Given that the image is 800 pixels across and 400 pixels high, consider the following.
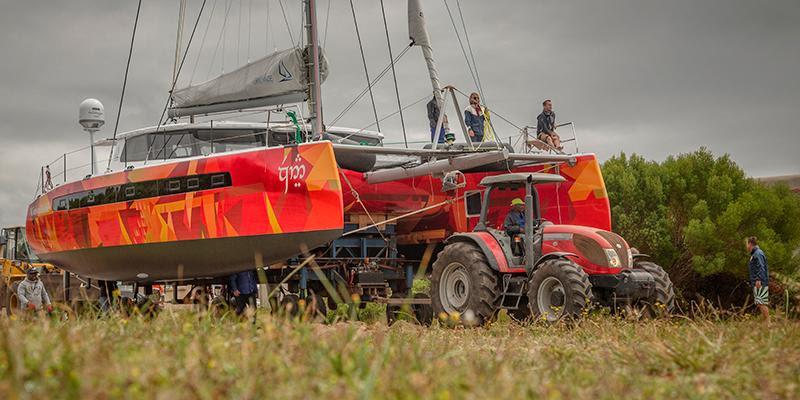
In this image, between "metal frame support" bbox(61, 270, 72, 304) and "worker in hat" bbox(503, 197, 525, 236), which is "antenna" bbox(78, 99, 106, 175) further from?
"worker in hat" bbox(503, 197, 525, 236)

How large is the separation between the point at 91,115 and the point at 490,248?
8827 millimetres

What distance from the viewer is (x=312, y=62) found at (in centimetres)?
1374

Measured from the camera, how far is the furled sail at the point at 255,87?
45.2ft


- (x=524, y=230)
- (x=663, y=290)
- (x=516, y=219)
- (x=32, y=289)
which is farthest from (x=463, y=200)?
(x=32, y=289)

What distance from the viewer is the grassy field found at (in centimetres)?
426

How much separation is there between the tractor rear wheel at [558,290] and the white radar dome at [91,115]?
9518 millimetres

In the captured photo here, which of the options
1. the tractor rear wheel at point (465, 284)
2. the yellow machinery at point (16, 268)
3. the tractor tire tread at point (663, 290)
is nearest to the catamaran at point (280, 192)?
the tractor rear wheel at point (465, 284)

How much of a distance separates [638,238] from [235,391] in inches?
1146

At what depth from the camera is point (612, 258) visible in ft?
37.0

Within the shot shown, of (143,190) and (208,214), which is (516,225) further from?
(143,190)

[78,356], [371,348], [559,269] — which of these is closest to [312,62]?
[559,269]

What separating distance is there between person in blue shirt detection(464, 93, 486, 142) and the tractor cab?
1.34 metres

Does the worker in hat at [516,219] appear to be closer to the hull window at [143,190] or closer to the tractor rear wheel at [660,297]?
the tractor rear wheel at [660,297]

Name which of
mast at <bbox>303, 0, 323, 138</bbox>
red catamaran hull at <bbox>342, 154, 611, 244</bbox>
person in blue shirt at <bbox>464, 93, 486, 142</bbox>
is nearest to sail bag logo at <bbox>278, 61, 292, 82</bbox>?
mast at <bbox>303, 0, 323, 138</bbox>
